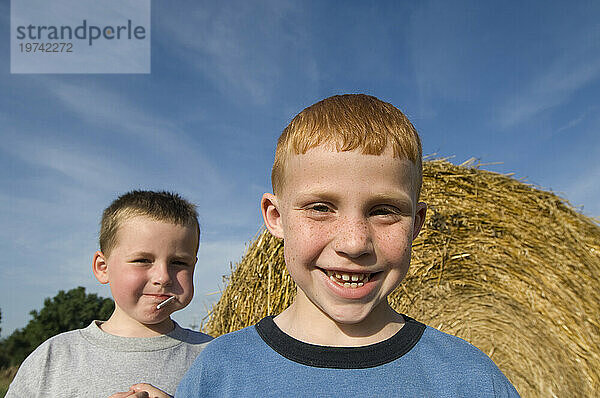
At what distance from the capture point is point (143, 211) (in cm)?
155

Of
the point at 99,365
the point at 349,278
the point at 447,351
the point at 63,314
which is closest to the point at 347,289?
the point at 349,278

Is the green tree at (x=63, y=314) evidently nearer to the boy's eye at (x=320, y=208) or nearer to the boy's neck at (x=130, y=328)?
the boy's neck at (x=130, y=328)

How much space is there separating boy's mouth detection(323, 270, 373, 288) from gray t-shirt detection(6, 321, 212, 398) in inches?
29.0

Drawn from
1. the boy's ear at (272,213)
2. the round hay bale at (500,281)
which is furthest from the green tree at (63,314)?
the boy's ear at (272,213)

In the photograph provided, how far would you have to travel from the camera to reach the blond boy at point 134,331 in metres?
1.43

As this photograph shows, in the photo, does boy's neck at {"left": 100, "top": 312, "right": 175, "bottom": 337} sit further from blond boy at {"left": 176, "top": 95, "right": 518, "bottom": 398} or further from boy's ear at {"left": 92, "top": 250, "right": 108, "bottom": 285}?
blond boy at {"left": 176, "top": 95, "right": 518, "bottom": 398}

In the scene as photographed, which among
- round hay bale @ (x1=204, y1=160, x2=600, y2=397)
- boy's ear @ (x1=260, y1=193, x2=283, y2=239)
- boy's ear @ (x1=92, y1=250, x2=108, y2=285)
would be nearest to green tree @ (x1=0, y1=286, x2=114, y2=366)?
round hay bale @ (x1=204, y1=160, x2=600, y2=397)

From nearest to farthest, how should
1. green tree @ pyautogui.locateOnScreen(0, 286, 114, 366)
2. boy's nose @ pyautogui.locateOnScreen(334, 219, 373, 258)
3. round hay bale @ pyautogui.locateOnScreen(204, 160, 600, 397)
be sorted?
boy's nose @ pyautogui.locateOnScreen(334, 219, 373, 258), round hay bale @ pyautogui.locateOnScreen(204, 160, 600, 397), green tree @ pyautogui.locateOnScreen(0, 286, 114, 366)

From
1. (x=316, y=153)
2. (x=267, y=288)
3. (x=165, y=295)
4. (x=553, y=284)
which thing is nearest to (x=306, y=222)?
(x=316, y=153)

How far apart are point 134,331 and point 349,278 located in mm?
845

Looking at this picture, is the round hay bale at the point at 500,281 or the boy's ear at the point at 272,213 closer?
the boy's ear at the point at 272,213

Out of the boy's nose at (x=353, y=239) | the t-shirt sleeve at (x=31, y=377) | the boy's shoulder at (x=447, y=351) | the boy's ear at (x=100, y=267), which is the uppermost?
the boy's ear at (x=100, y=267)

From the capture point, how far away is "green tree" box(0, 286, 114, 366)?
9648 mm

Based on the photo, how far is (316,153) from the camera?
935 mm
